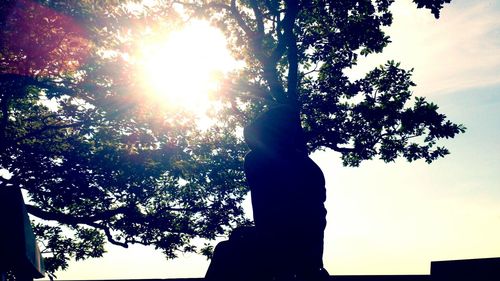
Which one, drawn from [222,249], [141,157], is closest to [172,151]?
[141,157]

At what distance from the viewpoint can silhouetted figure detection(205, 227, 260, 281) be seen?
536 centimetres

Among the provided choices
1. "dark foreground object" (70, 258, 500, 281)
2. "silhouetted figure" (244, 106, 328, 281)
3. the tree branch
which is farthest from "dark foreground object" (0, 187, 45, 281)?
the tree branch

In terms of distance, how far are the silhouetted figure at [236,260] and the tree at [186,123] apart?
25.4 feet

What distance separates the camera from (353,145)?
15.1 metres

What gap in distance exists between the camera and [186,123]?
15891mm

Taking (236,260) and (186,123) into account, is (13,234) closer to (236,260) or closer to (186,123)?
(236,260)

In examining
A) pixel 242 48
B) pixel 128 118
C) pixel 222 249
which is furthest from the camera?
pixel 242 48

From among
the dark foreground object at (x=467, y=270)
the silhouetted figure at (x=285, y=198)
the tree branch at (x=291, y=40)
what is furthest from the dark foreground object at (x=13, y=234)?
the tree branch at (x=291, y=40)

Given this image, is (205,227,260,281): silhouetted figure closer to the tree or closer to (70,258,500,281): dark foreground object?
(70,258,500,281): dark foreground object

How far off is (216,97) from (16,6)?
723cm

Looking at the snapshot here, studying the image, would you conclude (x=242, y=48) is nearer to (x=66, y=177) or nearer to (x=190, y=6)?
(x=190, y=6)

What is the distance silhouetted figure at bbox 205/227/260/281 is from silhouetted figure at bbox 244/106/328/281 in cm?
12

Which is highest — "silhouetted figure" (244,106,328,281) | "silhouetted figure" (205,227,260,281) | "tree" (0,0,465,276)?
"tree" (0,0,465,276)

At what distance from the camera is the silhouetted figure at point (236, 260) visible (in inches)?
211
